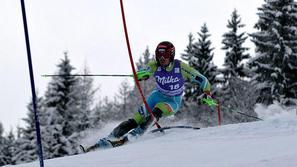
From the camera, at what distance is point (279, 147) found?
472 cm

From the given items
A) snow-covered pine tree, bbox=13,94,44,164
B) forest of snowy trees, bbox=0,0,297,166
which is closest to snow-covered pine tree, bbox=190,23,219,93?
forest of snowy trees, bbox=0,0,297,166

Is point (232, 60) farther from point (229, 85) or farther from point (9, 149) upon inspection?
point (9, 149)

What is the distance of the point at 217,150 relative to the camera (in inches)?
200

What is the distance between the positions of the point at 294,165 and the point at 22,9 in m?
3.30

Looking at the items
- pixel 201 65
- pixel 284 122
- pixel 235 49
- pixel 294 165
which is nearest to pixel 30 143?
pixel 201 65

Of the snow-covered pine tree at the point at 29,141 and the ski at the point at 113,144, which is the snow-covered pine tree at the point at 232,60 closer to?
the snow-covered pine tree at the point at 29,141

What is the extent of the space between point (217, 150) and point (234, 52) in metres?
31.4

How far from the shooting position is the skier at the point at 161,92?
823 centimetres

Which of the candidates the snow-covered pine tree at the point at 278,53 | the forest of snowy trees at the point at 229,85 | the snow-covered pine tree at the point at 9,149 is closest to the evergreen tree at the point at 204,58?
the forest of snowy trees at the point at 229,85

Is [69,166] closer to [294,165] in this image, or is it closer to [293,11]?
[294,165]

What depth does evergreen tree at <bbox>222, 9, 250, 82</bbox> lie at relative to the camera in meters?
36.0

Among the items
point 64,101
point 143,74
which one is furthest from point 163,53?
point 64,101

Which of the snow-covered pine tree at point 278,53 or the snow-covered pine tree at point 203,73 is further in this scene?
the snow-covered pine tree at point 203,73

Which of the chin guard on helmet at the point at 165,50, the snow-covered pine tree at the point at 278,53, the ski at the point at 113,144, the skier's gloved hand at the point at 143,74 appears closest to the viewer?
the ski at the point at 113,144
